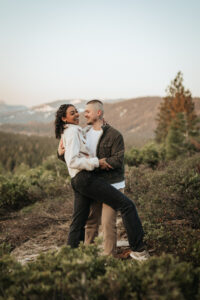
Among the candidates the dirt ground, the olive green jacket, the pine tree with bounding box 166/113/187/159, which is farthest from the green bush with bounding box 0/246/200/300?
the pine tree with bounding box 166/113/187/159

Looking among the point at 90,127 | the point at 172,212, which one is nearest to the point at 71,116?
the point at 90,127

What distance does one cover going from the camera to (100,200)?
8.57 feet

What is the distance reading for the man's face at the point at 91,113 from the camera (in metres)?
2.84

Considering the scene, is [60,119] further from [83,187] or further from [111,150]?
[83,187]

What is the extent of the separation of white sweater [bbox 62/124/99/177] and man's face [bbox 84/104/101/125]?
29 cm

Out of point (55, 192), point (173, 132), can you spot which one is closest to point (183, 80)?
point (173, 132)

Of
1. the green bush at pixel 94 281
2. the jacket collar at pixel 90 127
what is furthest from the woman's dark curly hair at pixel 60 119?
the green bush at pixel 94 281

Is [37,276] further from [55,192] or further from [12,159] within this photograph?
[12,159]

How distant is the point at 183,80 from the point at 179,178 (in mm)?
22689

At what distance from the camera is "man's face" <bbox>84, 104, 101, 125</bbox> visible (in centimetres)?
284

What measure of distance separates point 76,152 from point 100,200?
0.63 metres

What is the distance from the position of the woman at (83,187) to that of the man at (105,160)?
0.51 ft

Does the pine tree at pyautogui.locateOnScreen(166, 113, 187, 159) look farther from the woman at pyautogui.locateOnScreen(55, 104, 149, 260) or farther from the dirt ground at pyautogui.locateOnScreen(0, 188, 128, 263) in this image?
the woman at pyautogui.locateOnScreen(55, 104, 149, 260)

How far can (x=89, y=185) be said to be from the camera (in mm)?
2520
